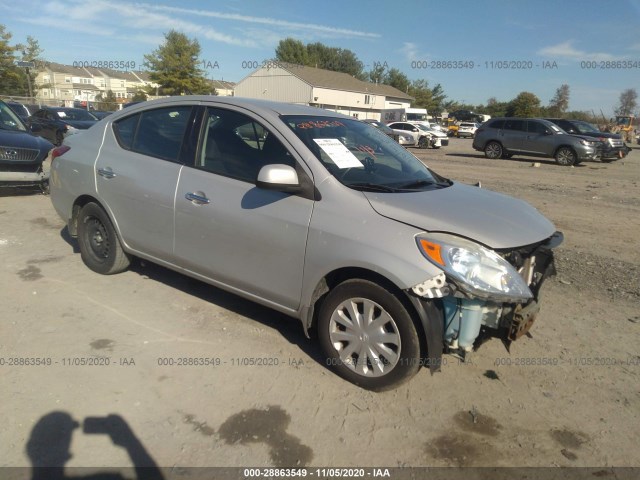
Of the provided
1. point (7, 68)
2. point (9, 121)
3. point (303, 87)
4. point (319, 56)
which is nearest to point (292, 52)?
point (319, 56)

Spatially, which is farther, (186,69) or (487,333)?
(186,69)

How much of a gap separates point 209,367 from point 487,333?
1895 millimetres

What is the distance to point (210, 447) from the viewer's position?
8.50 ft

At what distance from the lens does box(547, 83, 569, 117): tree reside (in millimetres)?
60678

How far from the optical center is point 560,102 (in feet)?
204

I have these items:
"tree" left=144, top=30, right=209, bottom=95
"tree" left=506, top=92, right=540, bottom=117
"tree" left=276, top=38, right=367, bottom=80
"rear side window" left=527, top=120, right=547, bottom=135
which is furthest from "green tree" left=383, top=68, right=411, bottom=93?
"rear side window" left=527, top=120, right=547, bottom=135

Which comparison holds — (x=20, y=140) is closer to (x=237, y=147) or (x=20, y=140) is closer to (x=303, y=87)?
(x=237, y=147)

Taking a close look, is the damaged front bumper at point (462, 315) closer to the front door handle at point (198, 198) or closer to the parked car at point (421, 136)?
the front door handle at point (198, 198)

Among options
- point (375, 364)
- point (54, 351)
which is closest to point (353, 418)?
point (375, 364)

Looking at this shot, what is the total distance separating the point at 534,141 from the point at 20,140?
58.1 ft

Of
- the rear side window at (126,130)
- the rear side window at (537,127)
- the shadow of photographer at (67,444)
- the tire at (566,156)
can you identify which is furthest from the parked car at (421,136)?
the shadow of photographer at (67,444)

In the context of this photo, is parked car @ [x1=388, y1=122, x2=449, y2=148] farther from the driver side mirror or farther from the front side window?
the driver side mirror

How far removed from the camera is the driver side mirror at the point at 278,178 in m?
3.10

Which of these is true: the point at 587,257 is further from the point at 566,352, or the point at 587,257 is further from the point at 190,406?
the point at 190,406
